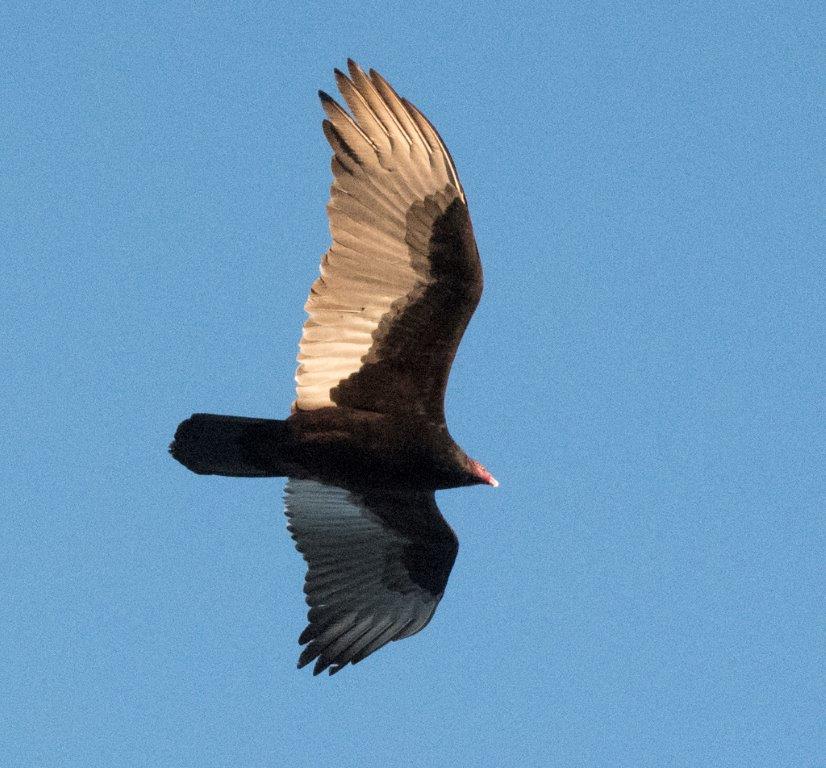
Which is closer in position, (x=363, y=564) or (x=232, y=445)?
(x=232, y=445)

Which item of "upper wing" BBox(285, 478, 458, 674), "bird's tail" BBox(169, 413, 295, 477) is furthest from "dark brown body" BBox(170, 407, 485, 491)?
"upper wing" BBox(285, 478, 458, 674)

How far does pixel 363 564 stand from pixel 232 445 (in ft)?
4.41

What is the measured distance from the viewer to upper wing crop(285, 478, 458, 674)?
10.6 m

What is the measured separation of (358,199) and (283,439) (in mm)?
1404

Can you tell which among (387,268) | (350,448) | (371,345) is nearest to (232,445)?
(350,448)

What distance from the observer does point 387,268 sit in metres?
9.91

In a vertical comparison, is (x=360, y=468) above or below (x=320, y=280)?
below

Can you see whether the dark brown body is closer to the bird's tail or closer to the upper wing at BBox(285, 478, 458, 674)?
the bird's tail

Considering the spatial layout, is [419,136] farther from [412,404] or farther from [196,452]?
[196,452]

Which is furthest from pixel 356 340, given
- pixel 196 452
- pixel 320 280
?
pixel 196 452

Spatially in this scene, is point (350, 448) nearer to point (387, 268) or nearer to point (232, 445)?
point (232, 445)

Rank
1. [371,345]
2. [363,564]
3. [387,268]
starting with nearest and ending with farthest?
[387,268] → [371,345] → [363,564]

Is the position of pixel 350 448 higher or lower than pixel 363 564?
higher

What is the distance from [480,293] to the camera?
392 inches
